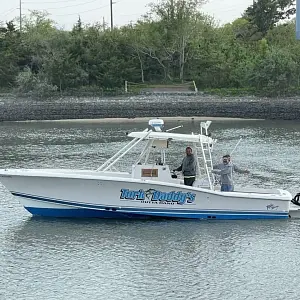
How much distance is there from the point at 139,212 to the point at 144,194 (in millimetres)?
547

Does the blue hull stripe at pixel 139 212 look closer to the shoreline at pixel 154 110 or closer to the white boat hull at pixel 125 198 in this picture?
the white boat hull at pixel 125 198

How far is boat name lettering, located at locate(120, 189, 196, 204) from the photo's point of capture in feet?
52.3

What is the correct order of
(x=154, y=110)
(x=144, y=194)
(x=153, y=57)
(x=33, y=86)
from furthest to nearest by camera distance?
(x=153, y=57) → (x=33, y=86) → (x=154, y=110) → (x=144, y=194)

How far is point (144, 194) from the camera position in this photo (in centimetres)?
1595

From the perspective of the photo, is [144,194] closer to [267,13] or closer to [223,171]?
[223,171]

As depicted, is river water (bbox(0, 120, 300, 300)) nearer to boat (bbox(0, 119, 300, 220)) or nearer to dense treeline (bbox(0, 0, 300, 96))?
boat (bbox(0, 119, 300, 220))

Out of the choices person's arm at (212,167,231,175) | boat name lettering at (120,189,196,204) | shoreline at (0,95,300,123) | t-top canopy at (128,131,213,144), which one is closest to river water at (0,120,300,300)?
boat name lettering at (120,189,196,204)

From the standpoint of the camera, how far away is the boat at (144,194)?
15867 millimetres

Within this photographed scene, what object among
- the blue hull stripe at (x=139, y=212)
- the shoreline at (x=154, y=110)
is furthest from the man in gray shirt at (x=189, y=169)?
the shoreline at (x=154, y=110)

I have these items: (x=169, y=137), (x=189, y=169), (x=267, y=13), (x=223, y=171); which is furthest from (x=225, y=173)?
(x=267, y=13)

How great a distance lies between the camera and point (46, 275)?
12859 mm

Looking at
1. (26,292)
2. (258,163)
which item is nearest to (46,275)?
(26,292)

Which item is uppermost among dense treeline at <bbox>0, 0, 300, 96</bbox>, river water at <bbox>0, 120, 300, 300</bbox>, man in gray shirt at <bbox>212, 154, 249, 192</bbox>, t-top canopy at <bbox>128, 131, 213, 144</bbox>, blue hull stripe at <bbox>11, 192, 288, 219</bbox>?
dense treeline at <bbox>0, 0, 300, 96</bbox>

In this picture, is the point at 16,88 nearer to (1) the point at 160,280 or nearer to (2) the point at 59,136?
(2) the point at 59,136
